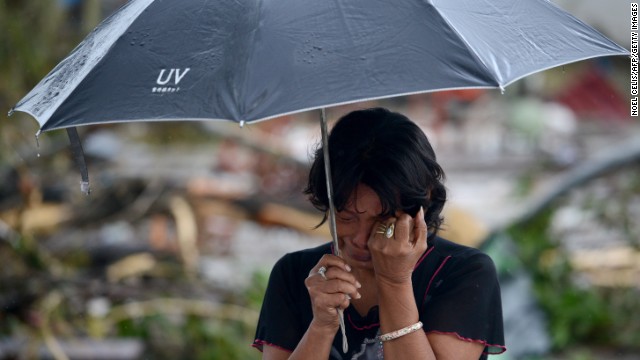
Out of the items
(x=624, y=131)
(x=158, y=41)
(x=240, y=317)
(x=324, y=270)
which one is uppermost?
(x=158, y=41)

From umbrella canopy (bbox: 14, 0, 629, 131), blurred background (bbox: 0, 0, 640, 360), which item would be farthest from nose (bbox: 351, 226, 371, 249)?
blurred background (bbox: 0, 0, 640, 360)

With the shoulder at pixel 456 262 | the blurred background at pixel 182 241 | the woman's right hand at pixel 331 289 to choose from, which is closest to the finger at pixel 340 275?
the woman's right hand at pixel 331 289

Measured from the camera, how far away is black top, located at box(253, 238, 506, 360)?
2.22 metres

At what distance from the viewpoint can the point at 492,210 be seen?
34.0ft

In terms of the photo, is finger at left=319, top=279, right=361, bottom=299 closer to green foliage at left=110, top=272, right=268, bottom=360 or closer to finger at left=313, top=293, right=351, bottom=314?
finger at left=313, top=293, right=351, bottom=314

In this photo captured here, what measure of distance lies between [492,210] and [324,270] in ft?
27.5

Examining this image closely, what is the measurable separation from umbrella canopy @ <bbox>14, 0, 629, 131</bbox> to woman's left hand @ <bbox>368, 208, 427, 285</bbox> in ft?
1.01

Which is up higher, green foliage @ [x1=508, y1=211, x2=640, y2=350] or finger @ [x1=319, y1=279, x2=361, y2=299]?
finger @ [x1=319, y1=279, x2=361, y2=299]

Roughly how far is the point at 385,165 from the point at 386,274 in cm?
24

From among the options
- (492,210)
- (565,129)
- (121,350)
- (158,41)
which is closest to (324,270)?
(158,41)

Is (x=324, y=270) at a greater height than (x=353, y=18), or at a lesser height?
lesser

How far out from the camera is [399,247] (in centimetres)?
205

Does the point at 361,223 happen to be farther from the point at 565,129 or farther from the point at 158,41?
the point at 565,129

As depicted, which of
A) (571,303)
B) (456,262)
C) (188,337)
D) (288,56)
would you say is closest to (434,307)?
(456,262)
